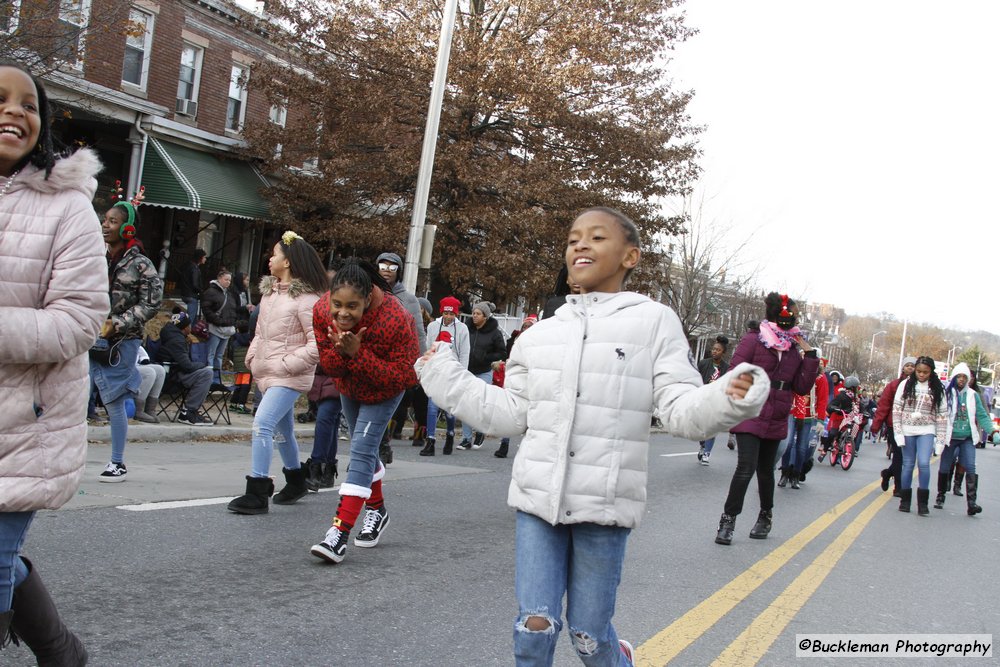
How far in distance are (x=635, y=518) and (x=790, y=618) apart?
290 cm

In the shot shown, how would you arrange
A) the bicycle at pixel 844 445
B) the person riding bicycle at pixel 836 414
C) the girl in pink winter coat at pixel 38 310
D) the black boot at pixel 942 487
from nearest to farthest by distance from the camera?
the girl in pink winter coat at pixel 38 310 < the black boot at pixel 942 487 < the bicycle at pixel 844 445 < the person riding bicycle at pixel 836 414

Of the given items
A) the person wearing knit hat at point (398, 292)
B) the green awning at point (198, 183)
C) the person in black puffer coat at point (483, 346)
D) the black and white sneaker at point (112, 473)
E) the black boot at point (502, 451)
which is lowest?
the black boot at point (502, 451)

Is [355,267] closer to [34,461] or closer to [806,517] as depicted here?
[34,461]

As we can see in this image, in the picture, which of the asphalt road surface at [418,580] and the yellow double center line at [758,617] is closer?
the asphalt road surface at [418,580]

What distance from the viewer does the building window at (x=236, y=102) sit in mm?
24312

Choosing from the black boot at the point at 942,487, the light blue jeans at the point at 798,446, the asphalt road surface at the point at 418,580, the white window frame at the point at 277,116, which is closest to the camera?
the asphalt road surface at the point at 418,580

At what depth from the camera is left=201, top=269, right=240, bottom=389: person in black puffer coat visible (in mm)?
14305

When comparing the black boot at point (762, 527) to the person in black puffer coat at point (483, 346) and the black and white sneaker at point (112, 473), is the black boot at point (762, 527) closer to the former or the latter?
the black and white sneaker at point (112, 473)

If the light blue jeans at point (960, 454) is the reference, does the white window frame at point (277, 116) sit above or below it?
above

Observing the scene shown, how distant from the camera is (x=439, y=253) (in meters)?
21.6

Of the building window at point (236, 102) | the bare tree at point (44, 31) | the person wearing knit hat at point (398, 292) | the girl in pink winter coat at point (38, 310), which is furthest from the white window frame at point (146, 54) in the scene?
the girl in pink winter coat at point (38, 310)

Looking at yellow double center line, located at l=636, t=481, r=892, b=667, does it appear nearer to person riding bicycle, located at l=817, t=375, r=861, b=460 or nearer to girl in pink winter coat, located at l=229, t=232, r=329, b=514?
girl in pink winter coat, located at l=229, t=232, r=329, b=514

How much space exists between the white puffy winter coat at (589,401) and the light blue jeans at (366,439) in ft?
8.63

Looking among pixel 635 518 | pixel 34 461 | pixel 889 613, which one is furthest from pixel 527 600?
pixel 889 613
